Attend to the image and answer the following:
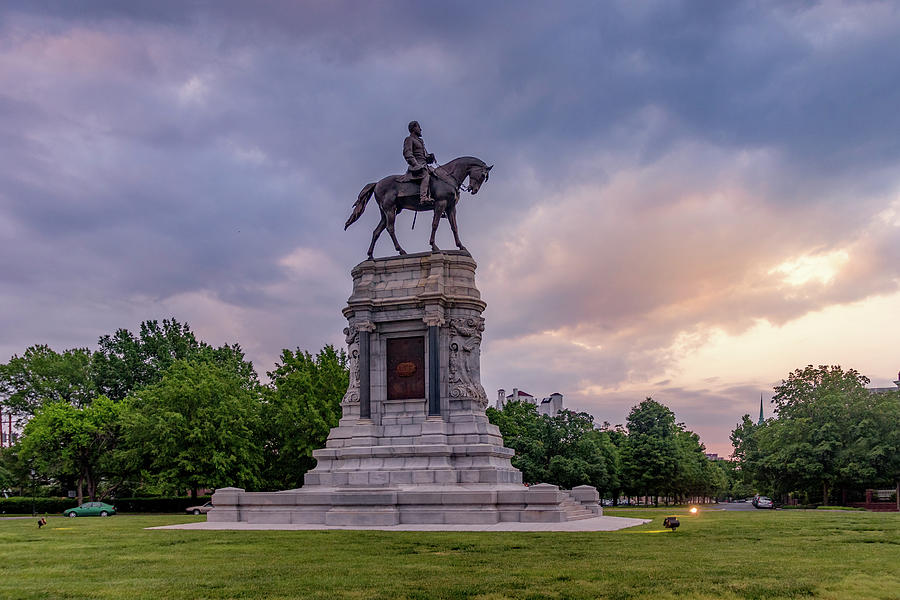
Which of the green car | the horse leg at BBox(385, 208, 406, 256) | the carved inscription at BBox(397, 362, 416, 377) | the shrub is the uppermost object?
the horse leg at BBox(385, 208, 406, 256)

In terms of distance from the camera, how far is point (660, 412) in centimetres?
7750

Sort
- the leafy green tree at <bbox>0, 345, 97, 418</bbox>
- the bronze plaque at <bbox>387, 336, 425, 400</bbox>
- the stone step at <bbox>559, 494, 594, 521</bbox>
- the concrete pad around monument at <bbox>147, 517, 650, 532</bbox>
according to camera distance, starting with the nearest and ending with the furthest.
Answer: the concrete pad around monument at <bbox>147, 517, 650, 532</bbox>
the stone step at <bbox>559, 494, 594, 521</bbox>
the bronze plaque at <bbox>387, 336, 425, 400</bbox>
the leafy green tree at <bbox>0, 345, 97, 418</bbox>

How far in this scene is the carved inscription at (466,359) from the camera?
33.2 m

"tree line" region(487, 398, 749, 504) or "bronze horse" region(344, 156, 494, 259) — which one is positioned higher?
"bronze horse" region(344, 156, 494, 259)

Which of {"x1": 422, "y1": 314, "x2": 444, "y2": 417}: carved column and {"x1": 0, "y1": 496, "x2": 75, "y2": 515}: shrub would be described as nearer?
{"x1": 422, "y1": 314, "x2": 444, "y2": 417}: carved column

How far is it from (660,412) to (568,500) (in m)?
49.1

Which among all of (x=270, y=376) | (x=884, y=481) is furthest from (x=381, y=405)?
(x=884, y=481)

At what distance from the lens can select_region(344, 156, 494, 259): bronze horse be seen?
36.3 meters

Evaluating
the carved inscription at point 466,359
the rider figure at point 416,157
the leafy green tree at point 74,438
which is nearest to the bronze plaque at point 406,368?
the carved inscription at point 466,359

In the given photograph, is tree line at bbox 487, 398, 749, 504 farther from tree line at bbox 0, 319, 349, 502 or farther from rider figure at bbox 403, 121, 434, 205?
rider figure at bbox 403, 121, 434, 205

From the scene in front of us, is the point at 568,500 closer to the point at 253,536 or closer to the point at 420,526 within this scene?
the point at 420,526

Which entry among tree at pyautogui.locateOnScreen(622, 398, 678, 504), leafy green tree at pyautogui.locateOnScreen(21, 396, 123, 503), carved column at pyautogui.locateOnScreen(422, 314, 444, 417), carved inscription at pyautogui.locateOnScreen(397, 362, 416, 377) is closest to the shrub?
leafy green tree at pyautogui.locateOnScreen(21, 396, 123, 503)

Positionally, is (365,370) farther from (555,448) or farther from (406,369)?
(555,448)

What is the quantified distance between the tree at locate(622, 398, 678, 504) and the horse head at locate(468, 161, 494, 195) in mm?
45817
